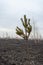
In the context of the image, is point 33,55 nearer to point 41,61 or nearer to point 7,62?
point 41,61

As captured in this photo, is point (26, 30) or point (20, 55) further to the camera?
point (20, 55)

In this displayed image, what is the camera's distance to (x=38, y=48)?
21641mm

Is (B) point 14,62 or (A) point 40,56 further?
(A) point 40,56

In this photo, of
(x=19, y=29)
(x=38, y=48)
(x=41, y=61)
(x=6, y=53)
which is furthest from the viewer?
(x=38, y=48)

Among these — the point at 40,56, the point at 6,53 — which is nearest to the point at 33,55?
the point at 40,56

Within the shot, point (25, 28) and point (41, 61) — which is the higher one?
point (25, 28)

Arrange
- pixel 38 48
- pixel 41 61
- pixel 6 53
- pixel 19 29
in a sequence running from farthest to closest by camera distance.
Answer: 1. pixel 38 48
2. pixel 6 53
3. pixel 41 61
4. pixel 19 29

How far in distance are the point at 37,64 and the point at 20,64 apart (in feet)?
3.58

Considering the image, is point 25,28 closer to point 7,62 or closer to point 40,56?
point 7,62

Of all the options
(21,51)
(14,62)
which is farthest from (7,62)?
(21,51)

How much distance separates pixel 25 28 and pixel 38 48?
880 centimetres

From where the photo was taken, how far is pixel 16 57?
1820cm

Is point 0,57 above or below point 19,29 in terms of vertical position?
below

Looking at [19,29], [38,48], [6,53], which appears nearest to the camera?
[19,29]
